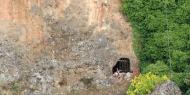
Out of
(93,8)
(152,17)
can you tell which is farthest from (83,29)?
(152,17)

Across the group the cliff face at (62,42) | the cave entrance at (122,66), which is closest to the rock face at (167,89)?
the cliff face at (62,42)

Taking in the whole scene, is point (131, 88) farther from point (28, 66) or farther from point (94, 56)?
point (28, 66)

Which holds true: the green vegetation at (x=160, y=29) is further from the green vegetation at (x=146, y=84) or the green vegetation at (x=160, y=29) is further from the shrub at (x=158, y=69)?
the green vegetation at (x=146, y=84)

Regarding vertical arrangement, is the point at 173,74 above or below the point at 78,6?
→ below

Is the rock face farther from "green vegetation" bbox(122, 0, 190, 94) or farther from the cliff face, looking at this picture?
the cliff face

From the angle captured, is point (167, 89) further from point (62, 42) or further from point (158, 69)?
point (62, 42)

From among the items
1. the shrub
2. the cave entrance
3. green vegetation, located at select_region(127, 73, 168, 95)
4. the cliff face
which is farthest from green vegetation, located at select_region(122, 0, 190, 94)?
green vegetation, located at select_region(127, 73, 168, 95)

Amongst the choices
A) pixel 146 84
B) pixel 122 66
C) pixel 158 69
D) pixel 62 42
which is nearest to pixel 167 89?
pixel 146 84
